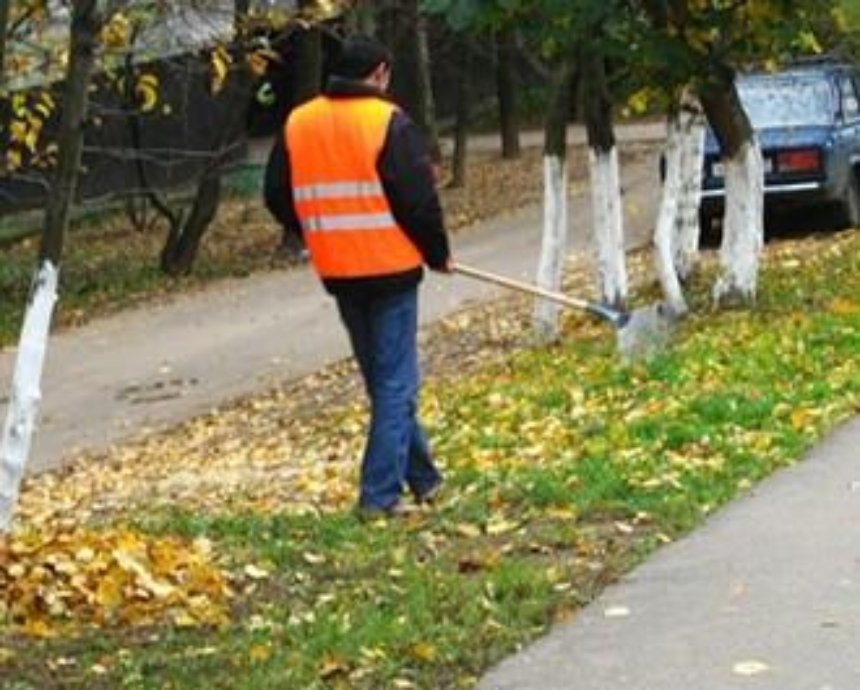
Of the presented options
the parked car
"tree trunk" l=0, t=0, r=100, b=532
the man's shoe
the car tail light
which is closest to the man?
the man's shoe

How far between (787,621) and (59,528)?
11.7 feet

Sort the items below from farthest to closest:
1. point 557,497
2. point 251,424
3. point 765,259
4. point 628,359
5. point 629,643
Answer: point 765,259 < point 251,424 < point 628,359 < point 557,497 < point 629,643

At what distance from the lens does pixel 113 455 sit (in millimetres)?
13984

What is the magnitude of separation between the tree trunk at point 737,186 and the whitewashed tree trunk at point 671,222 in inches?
14.2

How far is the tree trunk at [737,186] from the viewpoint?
45.2ft

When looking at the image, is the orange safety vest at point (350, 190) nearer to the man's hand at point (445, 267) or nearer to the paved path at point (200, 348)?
the man's hand at point (445, 267)

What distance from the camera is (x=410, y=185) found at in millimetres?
7645

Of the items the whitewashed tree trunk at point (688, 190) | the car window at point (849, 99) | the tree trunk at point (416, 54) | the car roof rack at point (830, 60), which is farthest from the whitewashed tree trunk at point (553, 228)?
the tree trunk at point (416, 54)

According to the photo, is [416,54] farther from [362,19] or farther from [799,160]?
[799,160]

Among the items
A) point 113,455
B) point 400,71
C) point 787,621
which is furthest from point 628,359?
point 400,71

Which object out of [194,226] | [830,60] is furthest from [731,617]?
[194,226]

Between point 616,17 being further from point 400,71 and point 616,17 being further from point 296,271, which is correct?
point 400,71

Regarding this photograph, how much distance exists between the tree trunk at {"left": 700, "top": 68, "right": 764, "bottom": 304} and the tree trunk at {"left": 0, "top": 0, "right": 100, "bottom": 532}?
23.2 ft

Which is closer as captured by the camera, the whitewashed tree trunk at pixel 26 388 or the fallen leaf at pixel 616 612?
the fallen leaf at pixel 616 612
